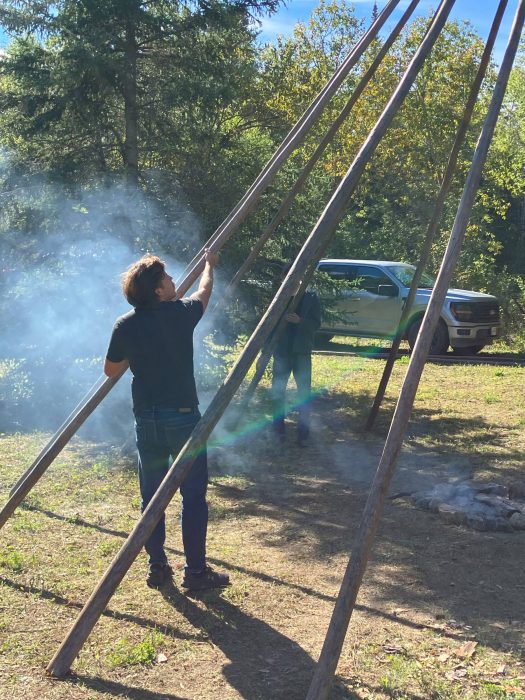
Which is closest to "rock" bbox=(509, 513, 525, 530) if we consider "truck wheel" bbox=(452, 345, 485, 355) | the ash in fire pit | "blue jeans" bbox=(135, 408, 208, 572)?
the ash in fire pit

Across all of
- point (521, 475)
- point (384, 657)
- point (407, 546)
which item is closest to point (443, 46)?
point (521, 475)

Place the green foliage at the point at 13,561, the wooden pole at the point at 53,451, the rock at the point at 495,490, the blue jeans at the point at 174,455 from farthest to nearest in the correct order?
the rock at the point at 495,490
the green foliage at the point at 13,561
the wooden pole at the point at 53,451
the blue jeans at the point at 174,455

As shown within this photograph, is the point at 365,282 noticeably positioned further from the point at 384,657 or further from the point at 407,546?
the point at 384,657

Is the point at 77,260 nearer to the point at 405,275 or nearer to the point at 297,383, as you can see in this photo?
the point at 297,383

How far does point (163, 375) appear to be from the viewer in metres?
3.93

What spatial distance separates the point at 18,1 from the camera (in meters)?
8.23

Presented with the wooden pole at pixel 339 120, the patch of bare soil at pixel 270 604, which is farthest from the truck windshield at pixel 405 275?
the wooden pole at pixel 339 120

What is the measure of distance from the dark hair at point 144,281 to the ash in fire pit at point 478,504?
2729mm

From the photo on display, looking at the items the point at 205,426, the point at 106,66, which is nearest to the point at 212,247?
the point at 205,426

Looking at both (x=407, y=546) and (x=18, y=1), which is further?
(x=18, y=1)

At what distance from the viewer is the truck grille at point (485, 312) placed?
13820mm

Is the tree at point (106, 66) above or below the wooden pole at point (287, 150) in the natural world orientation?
above

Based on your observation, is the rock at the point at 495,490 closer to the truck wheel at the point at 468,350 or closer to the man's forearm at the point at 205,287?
the man's forearm at the point at 205,287

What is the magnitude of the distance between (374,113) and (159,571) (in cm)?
1625
